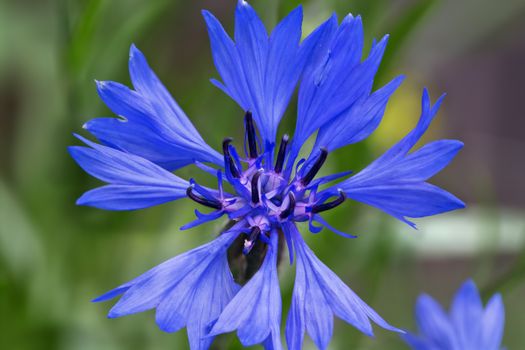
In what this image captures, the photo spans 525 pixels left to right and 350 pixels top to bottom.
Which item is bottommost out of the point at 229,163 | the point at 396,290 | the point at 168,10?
the point at 396,290

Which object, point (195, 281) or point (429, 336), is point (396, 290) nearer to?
point (429, 336)

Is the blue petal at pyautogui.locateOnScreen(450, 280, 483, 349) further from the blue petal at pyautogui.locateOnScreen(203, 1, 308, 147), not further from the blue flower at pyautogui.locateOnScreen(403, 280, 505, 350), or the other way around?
the blue petal at pyautogui.locateOnScreen(203, 1, 308, 147)

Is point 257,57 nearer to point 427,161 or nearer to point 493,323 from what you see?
point 427,161

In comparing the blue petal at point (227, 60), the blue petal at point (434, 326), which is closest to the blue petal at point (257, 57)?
the blue petal at point (227, 60)

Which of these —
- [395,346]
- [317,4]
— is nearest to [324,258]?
[395,346]

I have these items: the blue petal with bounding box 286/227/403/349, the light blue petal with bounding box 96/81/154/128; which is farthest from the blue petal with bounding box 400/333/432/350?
the light blue petal with bounding box 96/81/154/128

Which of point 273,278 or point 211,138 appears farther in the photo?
point 211,138
